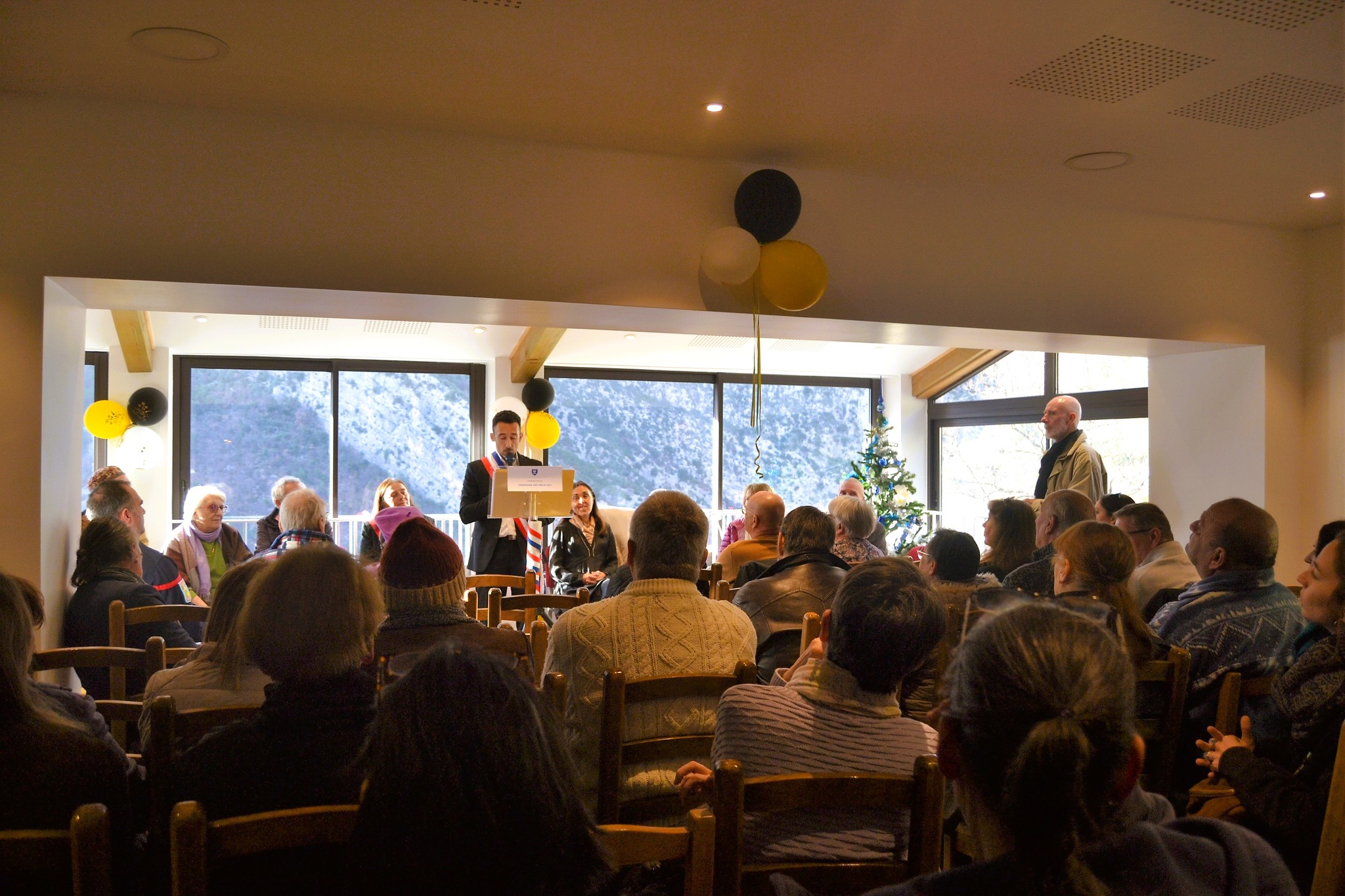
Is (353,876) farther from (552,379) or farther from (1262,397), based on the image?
(552,379)

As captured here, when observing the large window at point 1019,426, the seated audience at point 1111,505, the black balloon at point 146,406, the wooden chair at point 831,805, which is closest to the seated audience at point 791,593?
the wooden chair at point 831,805

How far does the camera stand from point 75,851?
1.21 metres

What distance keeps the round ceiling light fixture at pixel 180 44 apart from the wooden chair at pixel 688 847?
2823 millimetres

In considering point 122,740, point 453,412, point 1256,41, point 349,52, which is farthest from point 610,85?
point 453,412

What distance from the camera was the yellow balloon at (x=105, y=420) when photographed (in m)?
7.54

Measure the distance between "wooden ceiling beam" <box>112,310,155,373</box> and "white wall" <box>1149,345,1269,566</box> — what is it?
707 cm

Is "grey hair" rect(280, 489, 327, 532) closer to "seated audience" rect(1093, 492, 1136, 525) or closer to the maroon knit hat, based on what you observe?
the maroon knit hat

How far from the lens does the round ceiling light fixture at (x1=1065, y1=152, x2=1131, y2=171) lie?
13.8ft

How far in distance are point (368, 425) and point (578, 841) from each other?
8.56 meters

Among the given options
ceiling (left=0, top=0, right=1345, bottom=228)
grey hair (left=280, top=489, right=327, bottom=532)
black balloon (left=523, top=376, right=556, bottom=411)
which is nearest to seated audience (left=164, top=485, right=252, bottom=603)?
grey hair (left=280, top=489, right=327, bottom=532)

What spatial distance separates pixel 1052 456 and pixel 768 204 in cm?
306

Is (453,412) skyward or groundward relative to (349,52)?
groundward

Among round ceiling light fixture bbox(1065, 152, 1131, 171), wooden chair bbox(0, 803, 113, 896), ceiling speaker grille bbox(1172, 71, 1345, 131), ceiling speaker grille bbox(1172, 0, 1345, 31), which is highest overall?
round ceiling light fixture bbox(1065, 152, 1131, 171)

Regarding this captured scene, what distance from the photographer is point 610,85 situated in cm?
345
